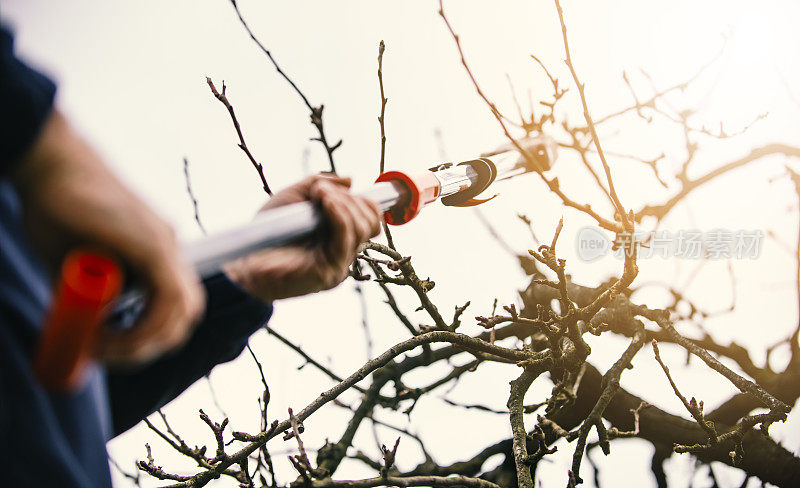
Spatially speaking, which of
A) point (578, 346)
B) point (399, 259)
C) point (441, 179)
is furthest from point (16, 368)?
point (578, 346)

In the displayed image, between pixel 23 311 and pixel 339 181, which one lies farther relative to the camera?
pixel 339 181

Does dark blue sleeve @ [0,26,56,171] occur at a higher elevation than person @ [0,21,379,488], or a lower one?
higher

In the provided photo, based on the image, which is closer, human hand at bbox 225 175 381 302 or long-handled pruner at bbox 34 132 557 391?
long-handled pruner at bbox 34 132 557 391

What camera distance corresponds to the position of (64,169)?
65cm

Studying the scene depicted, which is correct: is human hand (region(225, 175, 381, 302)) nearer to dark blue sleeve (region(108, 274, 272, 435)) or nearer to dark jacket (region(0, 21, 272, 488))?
dark blue sleeve (region(108, 274, 272, 435))

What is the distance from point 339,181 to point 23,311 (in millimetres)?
773

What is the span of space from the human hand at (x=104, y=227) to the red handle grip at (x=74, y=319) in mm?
40

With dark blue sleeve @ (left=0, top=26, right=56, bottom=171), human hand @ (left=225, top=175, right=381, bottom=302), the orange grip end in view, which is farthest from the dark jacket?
the orange grip end

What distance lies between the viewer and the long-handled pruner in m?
0.55

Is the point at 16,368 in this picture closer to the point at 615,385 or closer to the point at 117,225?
the point at 117,225

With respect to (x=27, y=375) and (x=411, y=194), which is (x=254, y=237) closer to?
(x=27, y=375)

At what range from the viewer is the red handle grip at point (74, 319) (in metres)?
0.54

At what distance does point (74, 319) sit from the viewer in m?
0.55

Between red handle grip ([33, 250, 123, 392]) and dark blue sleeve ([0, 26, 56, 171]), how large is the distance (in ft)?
0.61
